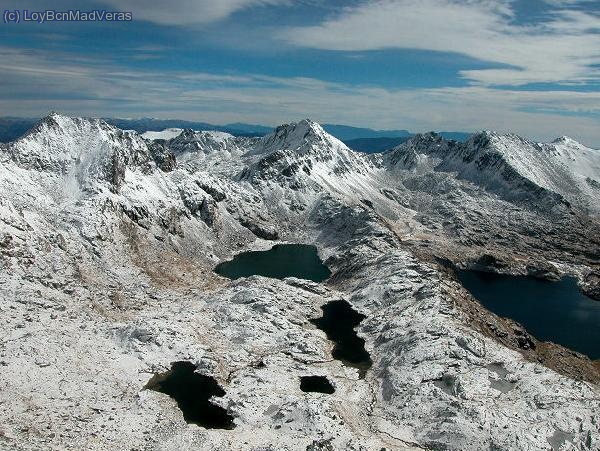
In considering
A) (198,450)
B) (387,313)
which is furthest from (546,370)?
(198,450)

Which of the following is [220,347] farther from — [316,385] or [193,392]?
[316,385]

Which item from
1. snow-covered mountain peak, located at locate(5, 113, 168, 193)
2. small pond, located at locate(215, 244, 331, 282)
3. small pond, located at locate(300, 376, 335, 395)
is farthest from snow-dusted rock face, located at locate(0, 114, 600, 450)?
small pond, located at locate(215, 244, 331, 282)

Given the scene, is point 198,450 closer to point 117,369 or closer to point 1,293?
point 117,369

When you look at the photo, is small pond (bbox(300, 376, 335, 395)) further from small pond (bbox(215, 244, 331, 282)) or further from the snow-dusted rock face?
small pond (bbox(215, 244, 331, 282))

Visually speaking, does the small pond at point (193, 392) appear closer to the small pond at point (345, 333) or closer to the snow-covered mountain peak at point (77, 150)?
the small pond at point (345, 333)

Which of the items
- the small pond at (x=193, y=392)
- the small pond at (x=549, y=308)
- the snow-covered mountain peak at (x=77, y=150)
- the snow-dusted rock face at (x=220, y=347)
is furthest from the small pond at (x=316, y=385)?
the snow-covered mountain peak at (x=77, y=150)

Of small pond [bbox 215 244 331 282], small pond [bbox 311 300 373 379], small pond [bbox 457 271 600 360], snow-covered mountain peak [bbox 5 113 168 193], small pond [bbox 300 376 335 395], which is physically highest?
snow-covered mountain peak [bbox 5 113 168 193]
